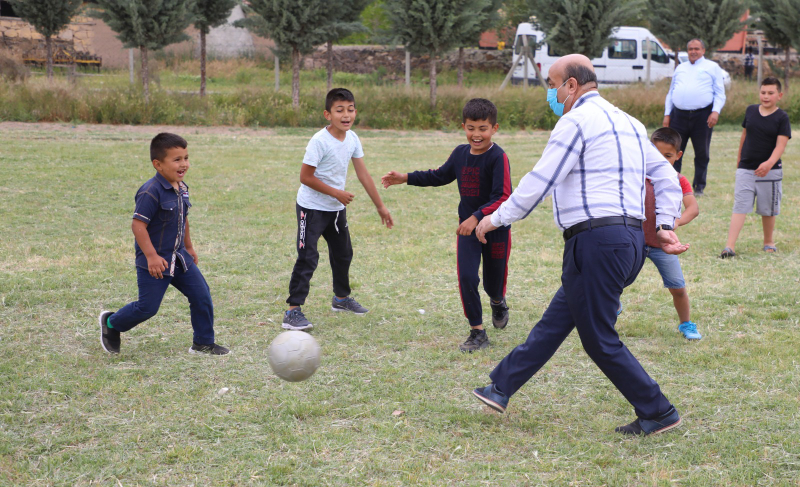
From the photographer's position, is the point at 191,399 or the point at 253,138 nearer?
the point at 191,399

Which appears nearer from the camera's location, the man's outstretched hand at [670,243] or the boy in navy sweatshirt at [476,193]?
the man's outstretched hand at [670,243]

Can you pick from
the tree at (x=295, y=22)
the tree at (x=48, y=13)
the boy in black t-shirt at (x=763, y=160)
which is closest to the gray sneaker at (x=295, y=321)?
the boy in black t-shirt at (x=763, y=160)

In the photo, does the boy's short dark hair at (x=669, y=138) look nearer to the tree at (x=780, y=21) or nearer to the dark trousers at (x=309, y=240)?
the dark trousers at (x=309, y=240)

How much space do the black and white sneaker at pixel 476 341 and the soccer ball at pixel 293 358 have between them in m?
1.31

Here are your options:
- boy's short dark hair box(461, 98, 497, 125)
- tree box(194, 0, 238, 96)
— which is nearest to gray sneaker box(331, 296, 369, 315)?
boy's short dark hair box(461, 98, 497, 125)

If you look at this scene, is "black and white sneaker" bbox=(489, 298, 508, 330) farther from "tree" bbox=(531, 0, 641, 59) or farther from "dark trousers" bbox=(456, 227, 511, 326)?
"tree" bbox=(531, 0, 641, 59)

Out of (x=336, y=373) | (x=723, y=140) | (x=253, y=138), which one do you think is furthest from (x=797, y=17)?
(x=336, y=373)

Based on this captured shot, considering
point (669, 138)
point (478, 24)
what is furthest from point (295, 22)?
point (669, 138)

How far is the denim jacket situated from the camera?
15.5ft

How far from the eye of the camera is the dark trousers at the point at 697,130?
11.1 metres

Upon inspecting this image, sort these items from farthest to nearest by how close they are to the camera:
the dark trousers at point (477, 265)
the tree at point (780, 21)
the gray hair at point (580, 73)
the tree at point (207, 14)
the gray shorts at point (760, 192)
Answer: the tree at point (780, 21) < the tree at point (207, 14) < the gray shorts at point (760, 192) < the dark trousers at point (477, 265) < the gray hair at point (580, 73)

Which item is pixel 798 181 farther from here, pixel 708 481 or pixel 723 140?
pixel 708 481

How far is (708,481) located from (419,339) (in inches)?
97.5

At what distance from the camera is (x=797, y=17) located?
961 inches
